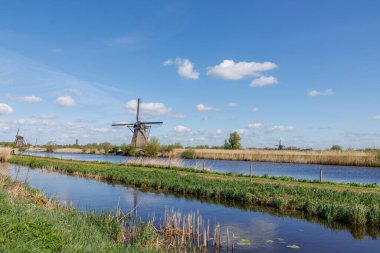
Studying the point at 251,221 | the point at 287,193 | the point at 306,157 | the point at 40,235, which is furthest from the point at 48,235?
the point at 306,157

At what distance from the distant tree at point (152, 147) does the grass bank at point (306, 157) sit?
743cm

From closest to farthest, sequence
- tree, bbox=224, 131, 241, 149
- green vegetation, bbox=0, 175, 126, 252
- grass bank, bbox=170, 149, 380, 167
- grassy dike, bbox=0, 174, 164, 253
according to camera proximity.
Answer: green vegetation, bbox=0, 175, 126, 252 → grassy dike, bbox=0, 174, 164, 253 → grass bank, bbox=170, 149, 380, 167 → tree, bbox=224, 131, 241, 149

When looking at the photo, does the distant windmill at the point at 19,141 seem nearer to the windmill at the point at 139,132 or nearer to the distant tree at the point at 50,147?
the distant tree at the point at 50,147

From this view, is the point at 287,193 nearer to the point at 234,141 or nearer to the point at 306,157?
the point at 306,157

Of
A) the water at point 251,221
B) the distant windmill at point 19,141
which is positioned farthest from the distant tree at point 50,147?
the water at point 251,221

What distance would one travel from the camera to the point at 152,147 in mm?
70625

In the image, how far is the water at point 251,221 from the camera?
13859 mm

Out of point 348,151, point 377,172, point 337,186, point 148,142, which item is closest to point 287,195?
point 337,186

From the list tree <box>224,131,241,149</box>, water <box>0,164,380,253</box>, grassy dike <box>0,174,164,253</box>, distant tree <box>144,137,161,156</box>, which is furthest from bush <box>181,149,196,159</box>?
grassy dike <box>0,174,164,253</box>

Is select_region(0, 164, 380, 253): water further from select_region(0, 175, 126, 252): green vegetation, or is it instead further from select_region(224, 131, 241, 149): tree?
select_region(224, 131, 241, 149): tree

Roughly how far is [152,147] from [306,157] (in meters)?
29.3

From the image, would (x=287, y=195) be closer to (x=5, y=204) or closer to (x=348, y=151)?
(x=5, y=204)

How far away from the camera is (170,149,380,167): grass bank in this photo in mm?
47375

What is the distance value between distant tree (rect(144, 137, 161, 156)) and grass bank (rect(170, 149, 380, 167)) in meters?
7.43
